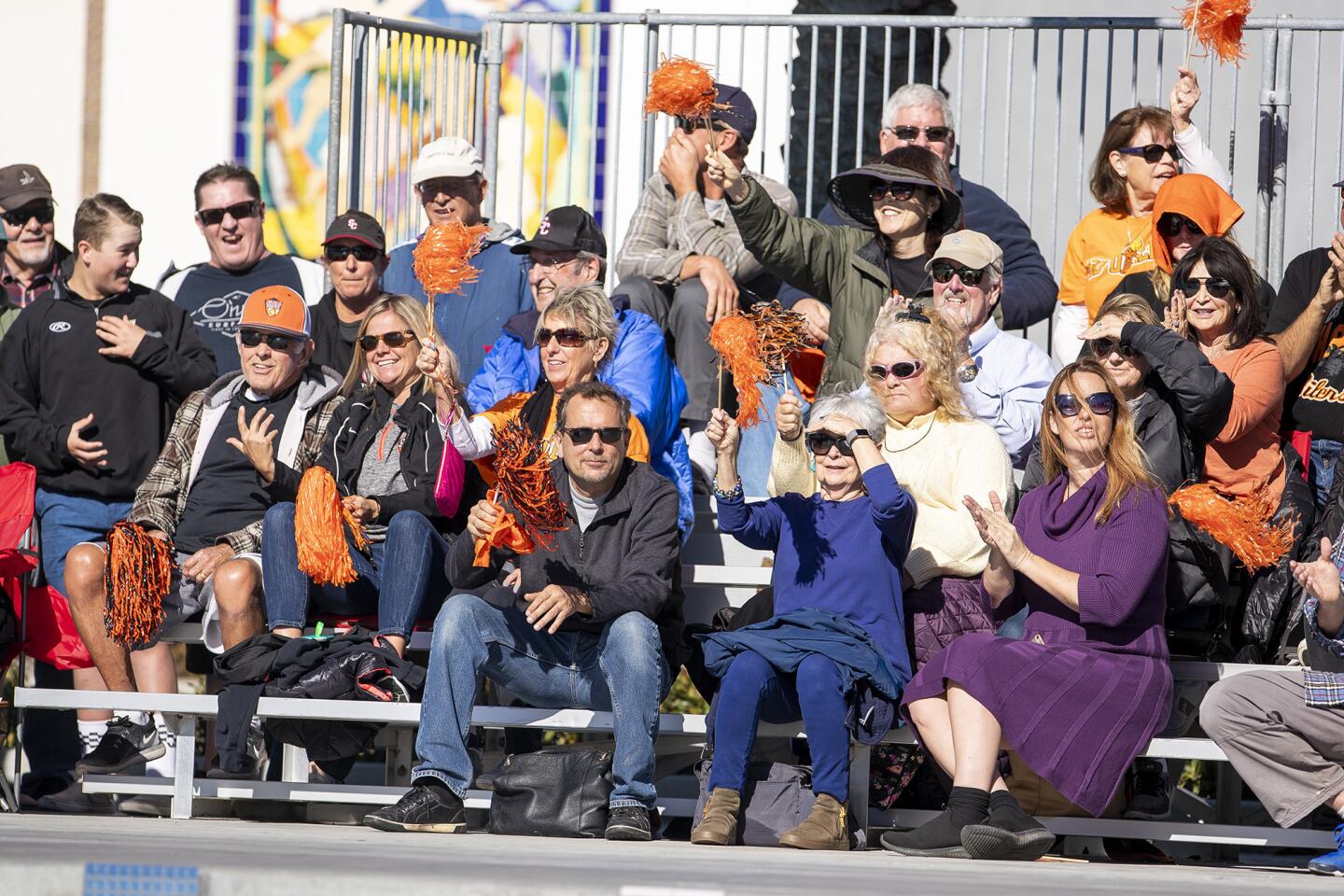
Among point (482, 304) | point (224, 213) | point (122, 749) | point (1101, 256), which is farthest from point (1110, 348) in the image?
point (224, 213)

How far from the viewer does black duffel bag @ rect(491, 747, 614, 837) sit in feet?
20.4

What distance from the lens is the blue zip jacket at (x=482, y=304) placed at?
820 cm

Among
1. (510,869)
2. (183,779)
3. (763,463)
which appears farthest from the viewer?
(763,463)

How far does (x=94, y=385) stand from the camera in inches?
307

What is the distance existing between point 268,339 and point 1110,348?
10.3 feet

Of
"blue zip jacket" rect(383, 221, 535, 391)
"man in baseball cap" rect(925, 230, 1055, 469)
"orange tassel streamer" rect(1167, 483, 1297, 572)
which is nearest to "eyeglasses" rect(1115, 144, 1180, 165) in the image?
"man in baseball cap" rect(925, 230, 1055, 469)

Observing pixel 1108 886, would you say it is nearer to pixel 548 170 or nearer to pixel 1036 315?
pixel 1036 315

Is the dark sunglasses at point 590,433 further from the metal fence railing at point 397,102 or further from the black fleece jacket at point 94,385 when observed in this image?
the metal fence railing at point 397,102

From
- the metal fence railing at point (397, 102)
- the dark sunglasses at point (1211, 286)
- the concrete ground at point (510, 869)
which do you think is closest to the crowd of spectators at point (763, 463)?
the dark sunglasses at point (1211, 286)

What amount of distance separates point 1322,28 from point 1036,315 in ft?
7.05

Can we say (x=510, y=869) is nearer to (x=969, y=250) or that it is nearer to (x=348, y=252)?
(x=969, y=250)

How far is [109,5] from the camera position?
12617 mm

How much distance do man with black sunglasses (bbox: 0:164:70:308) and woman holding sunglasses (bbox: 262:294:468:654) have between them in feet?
6.22

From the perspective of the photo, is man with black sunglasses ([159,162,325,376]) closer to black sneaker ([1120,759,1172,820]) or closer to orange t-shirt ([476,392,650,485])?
orange t-shirt ([476,392,650,485])
